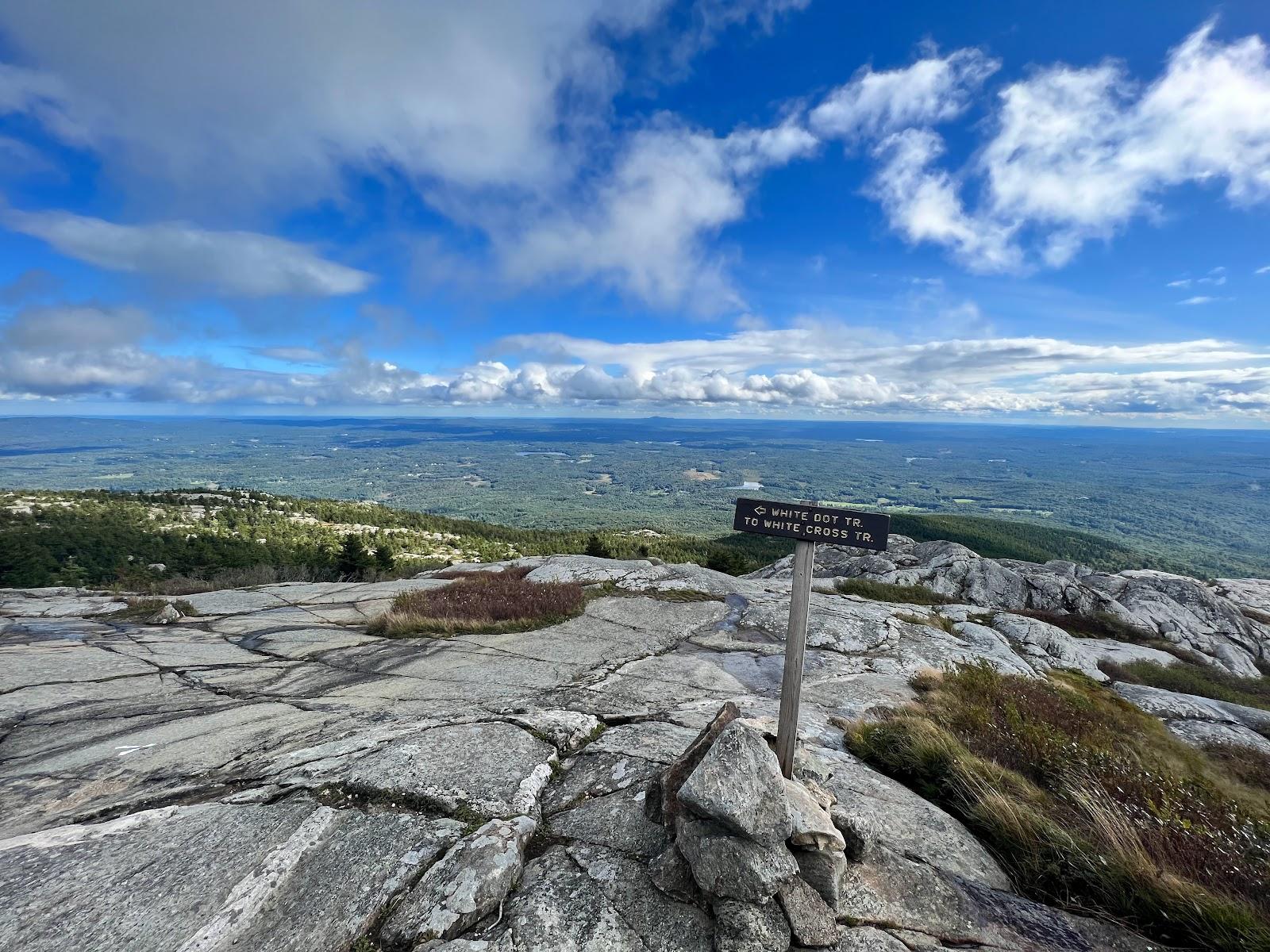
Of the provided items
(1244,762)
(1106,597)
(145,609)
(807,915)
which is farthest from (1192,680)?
(145,609)

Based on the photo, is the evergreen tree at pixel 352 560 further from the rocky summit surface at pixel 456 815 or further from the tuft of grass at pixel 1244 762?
the tuft of grass at pixel 1244 762

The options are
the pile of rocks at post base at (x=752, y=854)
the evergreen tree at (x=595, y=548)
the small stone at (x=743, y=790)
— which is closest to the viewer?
the pile of rocks at post base at (x=752, y=854)

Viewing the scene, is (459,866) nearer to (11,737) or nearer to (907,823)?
(907,823)

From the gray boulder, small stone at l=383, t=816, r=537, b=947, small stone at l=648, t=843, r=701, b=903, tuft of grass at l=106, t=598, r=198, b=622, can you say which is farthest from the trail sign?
the gray boulder

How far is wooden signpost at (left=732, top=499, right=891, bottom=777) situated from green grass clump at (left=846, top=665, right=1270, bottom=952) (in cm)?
217

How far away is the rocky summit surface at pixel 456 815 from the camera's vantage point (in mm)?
4242

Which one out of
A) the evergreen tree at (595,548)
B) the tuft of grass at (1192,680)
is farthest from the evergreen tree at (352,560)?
the tuft of grass at (1192,680)

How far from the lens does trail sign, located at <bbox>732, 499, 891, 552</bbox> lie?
6.43 metres

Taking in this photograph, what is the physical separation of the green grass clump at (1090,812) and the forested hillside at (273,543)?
23435mm

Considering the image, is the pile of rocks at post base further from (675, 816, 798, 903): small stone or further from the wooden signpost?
the wooden signpost

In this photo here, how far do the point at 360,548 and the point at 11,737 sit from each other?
89.5 feet

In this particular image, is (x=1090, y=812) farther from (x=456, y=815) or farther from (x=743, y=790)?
(x=456, y=815)

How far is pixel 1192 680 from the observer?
66.7 feet

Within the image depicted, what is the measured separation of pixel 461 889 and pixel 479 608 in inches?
446
